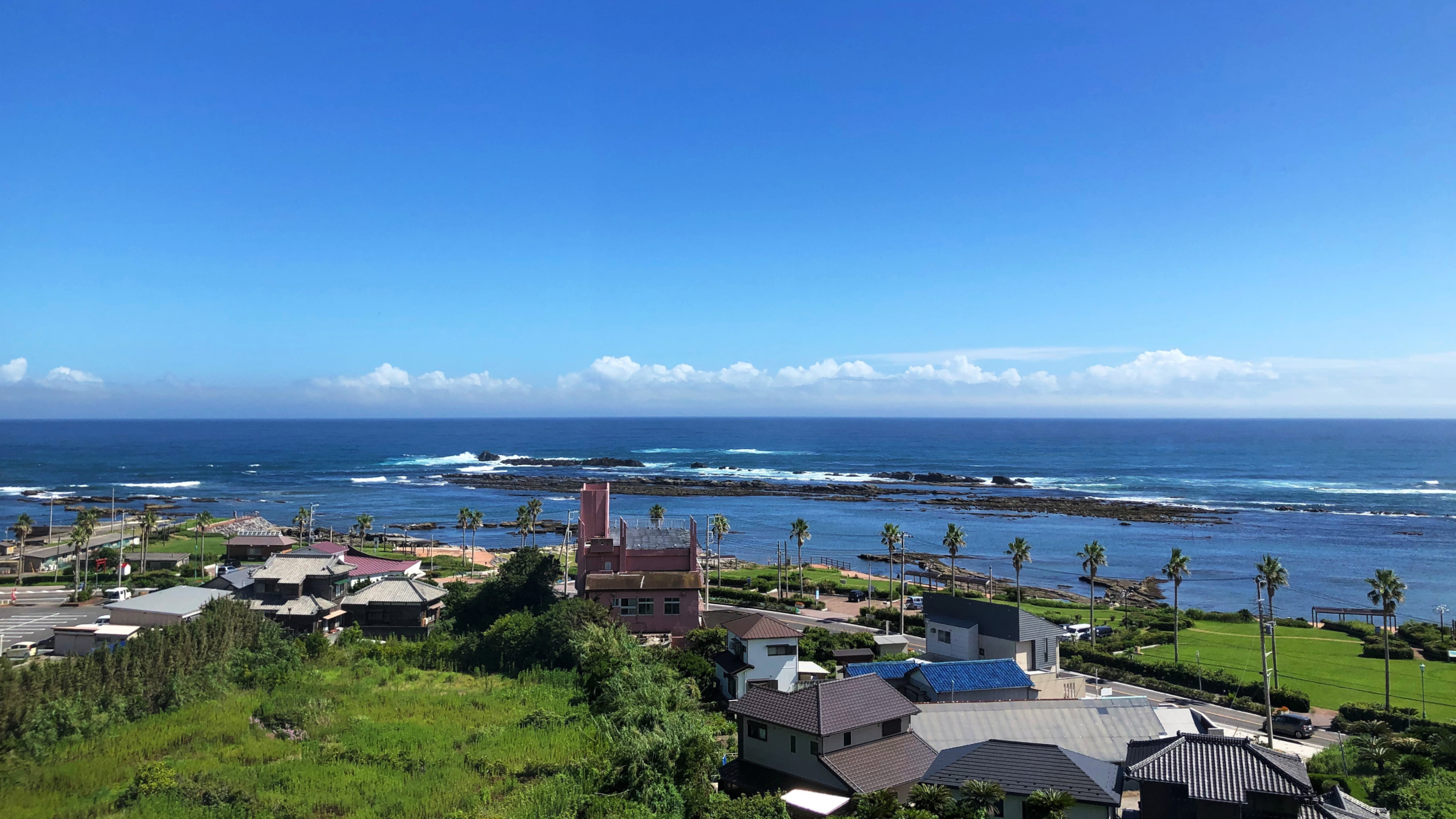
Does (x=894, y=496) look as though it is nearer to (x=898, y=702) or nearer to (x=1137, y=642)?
(x=1137, y=642)

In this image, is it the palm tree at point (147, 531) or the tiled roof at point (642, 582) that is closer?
the tiled roof at point (642, 582)

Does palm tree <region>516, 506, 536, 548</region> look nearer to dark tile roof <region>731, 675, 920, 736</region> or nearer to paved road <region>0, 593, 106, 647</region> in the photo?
paved road <region>0, 593, 106, 647</region>

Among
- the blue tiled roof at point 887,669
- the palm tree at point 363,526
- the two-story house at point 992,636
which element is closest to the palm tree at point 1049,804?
the blue tiled roof at point 887,669

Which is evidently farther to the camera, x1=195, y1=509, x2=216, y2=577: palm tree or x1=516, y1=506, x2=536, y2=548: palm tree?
x1=516, y1=506, x2=536, y2=548: palm tree

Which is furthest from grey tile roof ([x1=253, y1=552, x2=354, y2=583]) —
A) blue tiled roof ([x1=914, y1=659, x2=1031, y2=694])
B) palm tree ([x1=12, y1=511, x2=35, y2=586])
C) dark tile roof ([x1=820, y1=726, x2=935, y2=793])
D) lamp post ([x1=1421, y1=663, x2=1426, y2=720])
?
lamp post ([x1=1421, y1=663, x2=1426, y2=720])

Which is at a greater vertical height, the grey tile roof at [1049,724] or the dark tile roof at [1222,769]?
the dark tile roof at [1222,769]

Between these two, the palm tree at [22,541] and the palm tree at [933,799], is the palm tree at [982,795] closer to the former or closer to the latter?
the palm tree at [933,799]

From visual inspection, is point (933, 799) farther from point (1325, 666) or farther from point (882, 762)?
point (1325, 666)
